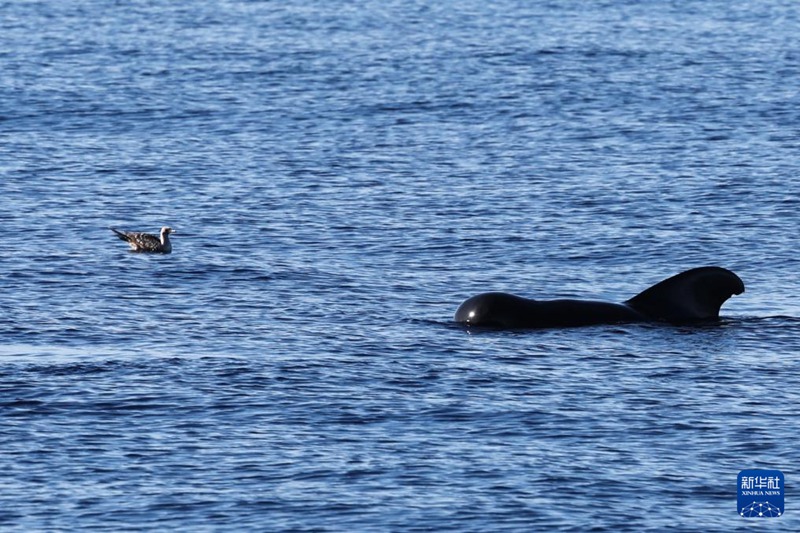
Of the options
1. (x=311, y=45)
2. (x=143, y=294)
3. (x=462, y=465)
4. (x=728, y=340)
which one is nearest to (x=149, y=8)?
(x=311, y=45)

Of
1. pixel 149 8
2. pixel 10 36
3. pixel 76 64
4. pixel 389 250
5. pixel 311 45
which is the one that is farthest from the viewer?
pixel 149 8

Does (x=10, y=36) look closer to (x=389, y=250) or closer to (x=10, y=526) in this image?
(x=389, y=250)

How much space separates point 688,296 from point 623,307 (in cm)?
135

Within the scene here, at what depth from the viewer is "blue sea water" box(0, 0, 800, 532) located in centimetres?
2542

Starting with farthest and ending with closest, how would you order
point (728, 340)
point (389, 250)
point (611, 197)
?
point (611, 197) < point (389, 250) < point (728, 340)

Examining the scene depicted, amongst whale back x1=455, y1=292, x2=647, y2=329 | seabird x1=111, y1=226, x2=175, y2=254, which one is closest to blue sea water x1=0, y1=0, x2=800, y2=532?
seabird x1=111, y1=226, x2=175, y2=254

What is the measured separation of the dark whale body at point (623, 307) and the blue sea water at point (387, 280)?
490 millimetres

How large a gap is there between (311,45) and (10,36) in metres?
15.8

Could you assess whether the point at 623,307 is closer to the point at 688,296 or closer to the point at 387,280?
the point at 688,296

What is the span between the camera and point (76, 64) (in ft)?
261
